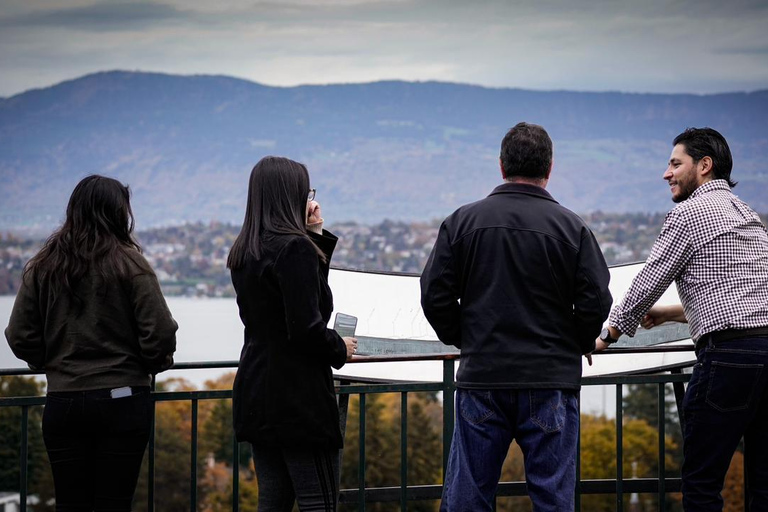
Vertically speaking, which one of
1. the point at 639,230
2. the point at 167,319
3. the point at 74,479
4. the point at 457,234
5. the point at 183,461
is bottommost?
the point at 183,461

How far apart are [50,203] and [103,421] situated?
198 metres

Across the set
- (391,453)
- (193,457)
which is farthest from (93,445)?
(391,453)

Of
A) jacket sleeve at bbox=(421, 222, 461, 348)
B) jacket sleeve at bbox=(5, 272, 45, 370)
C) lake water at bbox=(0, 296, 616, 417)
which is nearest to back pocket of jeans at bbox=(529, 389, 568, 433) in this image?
jacket sleeve at bbox=(421, 222, 461, 348)

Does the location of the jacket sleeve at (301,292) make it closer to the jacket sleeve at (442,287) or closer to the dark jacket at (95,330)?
the jacket sleeve at (442,287)

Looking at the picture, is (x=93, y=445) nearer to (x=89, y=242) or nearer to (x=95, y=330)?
(x=95, y=330)

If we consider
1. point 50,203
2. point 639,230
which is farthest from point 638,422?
point 50,203

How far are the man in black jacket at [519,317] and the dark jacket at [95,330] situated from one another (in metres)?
0.99

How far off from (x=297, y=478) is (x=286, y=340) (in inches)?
19.3

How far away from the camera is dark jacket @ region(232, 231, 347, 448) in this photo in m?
2.87

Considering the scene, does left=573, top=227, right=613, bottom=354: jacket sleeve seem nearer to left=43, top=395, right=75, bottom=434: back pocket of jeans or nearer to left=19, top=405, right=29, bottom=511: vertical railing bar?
left=43, top=395, right=75, bottom=434: back pocket of jeans

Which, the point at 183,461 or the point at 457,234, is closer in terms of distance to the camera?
the point at 457,234

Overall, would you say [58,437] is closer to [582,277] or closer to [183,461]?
[582,277]

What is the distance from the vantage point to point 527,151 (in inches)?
123

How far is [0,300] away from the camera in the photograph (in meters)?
108
